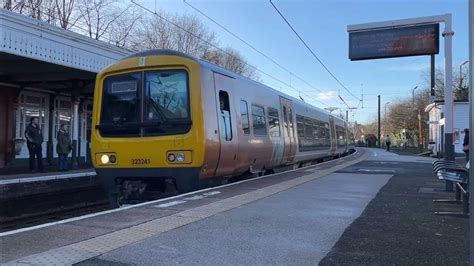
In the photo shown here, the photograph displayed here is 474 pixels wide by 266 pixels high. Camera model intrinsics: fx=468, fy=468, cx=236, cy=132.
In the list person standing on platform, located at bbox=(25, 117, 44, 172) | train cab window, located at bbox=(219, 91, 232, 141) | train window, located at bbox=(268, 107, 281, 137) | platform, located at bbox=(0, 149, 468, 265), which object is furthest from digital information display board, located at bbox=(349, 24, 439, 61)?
person standing on platform, located at bbox=(25, 117, 44, 172)

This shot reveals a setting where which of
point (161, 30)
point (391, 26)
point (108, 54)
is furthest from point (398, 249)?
point (161, 30)

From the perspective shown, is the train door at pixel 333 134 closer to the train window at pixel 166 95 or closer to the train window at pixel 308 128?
the train window at pixel 308 128

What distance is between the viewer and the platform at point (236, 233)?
4664 mm

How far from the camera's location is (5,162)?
17.7m

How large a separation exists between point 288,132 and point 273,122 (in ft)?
6.06

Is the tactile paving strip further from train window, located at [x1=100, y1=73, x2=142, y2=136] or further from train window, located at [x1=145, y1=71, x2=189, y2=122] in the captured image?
train window, located at [x1=100, y1=73, x2=142, y2=136]

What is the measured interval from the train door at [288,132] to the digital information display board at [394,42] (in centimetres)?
385

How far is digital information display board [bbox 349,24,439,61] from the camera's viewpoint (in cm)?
1377

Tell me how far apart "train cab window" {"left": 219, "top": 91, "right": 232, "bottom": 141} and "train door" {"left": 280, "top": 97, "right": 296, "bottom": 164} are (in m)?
5.22

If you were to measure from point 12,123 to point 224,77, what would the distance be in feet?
38.5

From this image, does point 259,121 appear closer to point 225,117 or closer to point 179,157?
point 225,117

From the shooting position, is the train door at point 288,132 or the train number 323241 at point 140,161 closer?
the train number 323241 at point 140,161

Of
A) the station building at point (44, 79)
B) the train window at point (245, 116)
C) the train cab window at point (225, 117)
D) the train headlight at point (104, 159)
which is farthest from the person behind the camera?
the station building at point (44, 79)

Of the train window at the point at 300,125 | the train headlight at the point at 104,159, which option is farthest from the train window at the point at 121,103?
the train window at the point at 300,125
